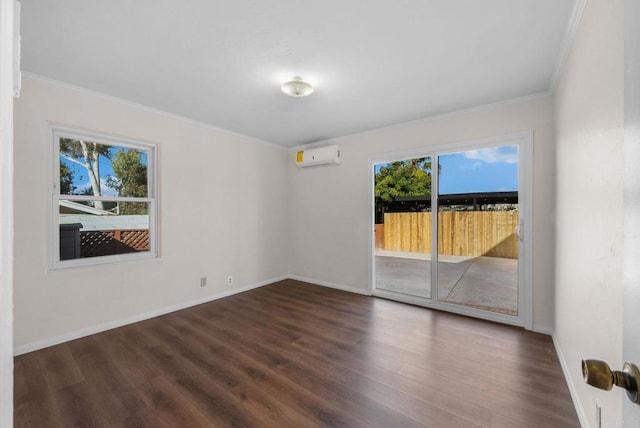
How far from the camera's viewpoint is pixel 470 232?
11.1ft

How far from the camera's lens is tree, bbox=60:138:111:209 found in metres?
2.64

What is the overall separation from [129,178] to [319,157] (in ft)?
8.60

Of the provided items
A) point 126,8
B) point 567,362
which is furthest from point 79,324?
point 567,362

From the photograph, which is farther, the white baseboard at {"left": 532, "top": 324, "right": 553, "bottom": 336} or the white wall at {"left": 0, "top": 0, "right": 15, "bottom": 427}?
the white baseboard at {"left": 532, "top": 324, "right": 553, "bottom": 336}

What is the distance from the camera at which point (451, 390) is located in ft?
6.06

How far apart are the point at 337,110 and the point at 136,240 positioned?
9.49ft

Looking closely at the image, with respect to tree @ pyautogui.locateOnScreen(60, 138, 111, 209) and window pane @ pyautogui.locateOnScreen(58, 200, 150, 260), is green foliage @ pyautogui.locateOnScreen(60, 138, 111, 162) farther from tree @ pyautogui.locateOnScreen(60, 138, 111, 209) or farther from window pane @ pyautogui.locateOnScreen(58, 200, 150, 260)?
window pane @ pyautogui.locateOnScreen(58, 200, 150, 260)

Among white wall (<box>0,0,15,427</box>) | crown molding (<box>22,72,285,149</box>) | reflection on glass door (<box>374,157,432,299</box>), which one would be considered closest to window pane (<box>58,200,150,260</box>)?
crown molding (<box>22,72,285,149</box>)

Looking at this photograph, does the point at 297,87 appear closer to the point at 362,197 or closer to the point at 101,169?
the point at 362,197

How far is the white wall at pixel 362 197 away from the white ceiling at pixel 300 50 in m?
0.27

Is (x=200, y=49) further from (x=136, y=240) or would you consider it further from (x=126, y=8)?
(x=136, y=240)

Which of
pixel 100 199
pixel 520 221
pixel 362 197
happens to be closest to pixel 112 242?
pixel 100 199

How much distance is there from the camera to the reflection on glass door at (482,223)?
3045 millimetres

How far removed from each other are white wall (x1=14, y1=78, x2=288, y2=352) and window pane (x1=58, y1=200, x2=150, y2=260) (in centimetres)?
18
